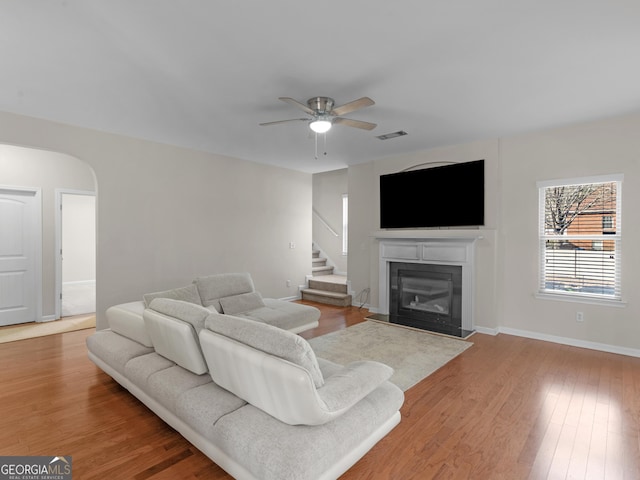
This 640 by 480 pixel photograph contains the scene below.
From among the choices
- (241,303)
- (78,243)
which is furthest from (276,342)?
(78,243)

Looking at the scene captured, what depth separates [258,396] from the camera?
1724 millimetres

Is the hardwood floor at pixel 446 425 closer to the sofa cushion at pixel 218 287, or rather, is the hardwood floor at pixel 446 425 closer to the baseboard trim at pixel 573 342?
the baseboard trim at pixel 573 342

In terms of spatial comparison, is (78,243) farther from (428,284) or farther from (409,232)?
(428,284)

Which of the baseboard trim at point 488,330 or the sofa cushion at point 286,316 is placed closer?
the sofa cushion at point 286,316

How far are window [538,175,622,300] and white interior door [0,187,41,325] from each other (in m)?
7.57

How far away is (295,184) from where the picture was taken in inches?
283

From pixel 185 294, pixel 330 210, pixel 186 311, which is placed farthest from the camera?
pixel 330 210

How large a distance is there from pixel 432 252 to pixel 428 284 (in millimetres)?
567

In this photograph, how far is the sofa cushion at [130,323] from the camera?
2.81m

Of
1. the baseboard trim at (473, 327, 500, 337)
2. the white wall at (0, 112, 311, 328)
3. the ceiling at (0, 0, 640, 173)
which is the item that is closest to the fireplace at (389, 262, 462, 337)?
the baseboard trim at (473, 327, 500, 337)

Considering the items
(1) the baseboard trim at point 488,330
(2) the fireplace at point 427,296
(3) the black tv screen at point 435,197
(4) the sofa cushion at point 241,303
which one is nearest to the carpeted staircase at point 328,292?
(2) the fireplace at point 427,296

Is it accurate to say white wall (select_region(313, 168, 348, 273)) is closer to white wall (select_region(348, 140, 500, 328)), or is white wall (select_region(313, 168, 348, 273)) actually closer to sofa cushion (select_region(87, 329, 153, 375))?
white wall (select_region(348, 140, 500, 328))

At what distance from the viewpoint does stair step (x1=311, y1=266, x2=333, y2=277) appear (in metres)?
8.17

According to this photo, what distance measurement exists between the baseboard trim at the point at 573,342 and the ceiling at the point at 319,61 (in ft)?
9.08
